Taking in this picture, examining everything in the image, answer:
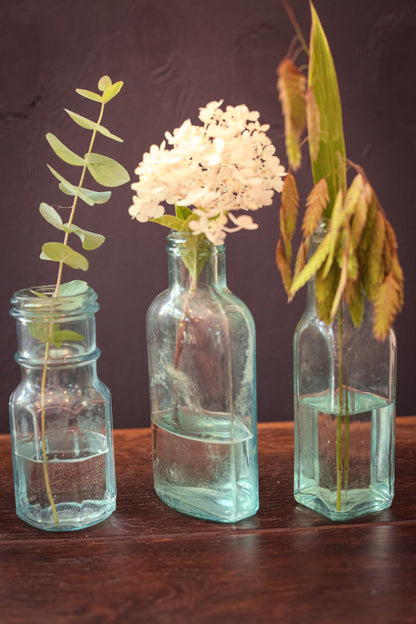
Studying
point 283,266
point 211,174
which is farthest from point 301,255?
point 211,174

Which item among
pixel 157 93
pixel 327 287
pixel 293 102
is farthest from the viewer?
pixel 157 93

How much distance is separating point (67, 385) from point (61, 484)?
4.2 inches

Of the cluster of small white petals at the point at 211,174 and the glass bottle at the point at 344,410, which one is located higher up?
the cluster of small white petals at the point at 211,174

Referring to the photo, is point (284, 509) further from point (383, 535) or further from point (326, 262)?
point (326, 262)

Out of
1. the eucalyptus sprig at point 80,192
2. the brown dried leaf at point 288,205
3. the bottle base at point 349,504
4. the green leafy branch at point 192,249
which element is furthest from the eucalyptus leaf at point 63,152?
the bottle base at point 349,504

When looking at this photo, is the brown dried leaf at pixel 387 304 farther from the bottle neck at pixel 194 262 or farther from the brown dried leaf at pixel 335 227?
the bottle neck at pixel 194 262

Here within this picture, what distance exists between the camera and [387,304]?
26.5 inches

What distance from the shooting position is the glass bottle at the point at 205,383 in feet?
2.53

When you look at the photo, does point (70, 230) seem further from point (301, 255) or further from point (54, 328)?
point (301, 255)

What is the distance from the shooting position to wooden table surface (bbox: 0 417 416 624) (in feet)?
2.06

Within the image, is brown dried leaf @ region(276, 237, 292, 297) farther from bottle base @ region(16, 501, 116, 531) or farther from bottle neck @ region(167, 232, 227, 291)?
bottle base @ region(16, 501, 116, 531)

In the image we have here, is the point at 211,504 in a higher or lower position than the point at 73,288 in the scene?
lower

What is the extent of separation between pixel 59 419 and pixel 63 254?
0.59ft

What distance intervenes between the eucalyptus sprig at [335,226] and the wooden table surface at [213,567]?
0.72 ft
